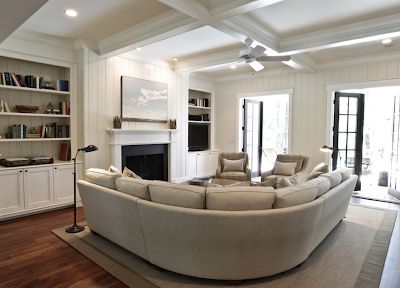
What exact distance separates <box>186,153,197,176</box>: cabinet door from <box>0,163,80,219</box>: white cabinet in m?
2.77

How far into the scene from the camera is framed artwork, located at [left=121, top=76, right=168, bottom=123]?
208 inches

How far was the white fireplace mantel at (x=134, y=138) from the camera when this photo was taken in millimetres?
5047

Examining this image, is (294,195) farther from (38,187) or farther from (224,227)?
(38,187)

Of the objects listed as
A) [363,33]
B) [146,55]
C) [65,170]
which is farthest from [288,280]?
[146,55]

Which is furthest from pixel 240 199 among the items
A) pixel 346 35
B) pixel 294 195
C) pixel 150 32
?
pixel 346 35

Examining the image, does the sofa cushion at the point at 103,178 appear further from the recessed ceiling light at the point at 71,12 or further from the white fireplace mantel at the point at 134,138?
the recessed ceiling light at the point at 71,12

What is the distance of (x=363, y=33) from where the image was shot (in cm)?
369

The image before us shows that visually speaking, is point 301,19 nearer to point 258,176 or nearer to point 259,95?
point 259,95

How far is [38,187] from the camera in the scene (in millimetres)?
4297

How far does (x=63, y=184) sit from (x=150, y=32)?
9.56 ft

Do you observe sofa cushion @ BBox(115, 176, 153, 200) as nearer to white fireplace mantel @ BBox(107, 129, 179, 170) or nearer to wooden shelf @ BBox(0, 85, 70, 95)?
white fireplace mantel @ BBox(107, 129, 179, 170)

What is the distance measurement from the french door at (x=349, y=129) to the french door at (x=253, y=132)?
7.07 feet

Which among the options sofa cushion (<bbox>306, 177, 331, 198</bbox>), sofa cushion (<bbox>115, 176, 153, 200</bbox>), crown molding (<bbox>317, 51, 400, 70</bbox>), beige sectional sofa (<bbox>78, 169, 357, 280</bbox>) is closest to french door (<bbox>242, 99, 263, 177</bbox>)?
crown molding (<bbox>317, 51, 400, 70</bbox>)

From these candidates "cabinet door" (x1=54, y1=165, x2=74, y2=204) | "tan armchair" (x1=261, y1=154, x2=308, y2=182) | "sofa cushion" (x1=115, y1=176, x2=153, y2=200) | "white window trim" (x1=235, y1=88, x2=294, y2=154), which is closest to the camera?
"sofa cushion" (x1=115, y1=176, x2=153, y2=200)
